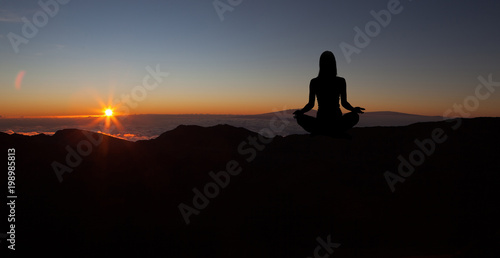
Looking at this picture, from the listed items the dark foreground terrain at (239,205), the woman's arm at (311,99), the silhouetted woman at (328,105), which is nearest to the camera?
the silhouetted woman at (328,105)

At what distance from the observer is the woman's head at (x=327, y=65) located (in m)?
5.48

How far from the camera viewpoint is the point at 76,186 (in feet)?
54.1

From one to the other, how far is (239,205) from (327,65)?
12745mm

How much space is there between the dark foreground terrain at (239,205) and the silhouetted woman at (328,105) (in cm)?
433

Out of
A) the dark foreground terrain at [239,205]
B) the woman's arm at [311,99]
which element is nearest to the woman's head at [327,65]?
the woman's arm at [311,99]

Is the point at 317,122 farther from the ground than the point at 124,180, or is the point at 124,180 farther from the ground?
the point at 317,122

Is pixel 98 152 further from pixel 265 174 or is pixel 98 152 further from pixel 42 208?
pixel 265 174

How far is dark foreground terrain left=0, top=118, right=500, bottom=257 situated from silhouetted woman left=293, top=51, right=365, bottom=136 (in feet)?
14.2

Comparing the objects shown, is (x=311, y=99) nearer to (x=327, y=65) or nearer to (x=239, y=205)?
(x=327, y=65)

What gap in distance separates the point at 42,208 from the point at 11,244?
2.66 meters

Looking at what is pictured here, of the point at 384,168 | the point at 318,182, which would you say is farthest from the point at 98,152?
the point at 384,168

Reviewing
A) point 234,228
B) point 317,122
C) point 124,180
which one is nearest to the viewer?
point 317,122

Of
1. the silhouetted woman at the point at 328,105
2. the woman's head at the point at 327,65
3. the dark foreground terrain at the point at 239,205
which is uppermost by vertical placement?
the woman's head at the point at 327,65

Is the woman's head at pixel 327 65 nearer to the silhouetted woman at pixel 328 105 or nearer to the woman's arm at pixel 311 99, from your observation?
the silhouetted woman at pixel 328 105
